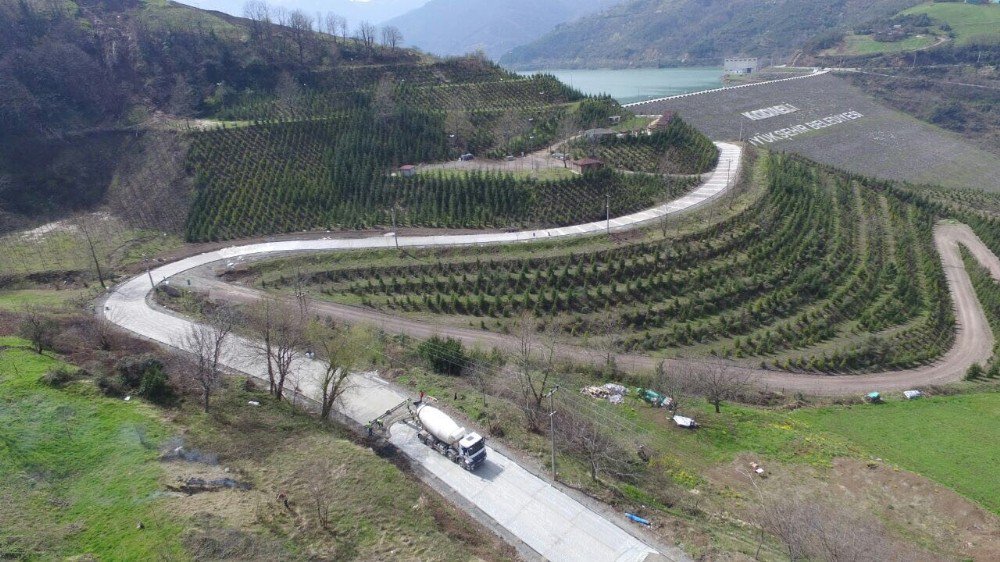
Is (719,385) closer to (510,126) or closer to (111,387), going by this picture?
(111,387)

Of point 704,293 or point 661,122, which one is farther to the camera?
point 661,122

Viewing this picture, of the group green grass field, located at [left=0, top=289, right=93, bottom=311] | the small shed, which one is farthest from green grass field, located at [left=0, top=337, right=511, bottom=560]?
green grass field, located at [left=0, top=289, right=93, bottom=311]

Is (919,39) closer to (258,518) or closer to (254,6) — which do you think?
(254,6)

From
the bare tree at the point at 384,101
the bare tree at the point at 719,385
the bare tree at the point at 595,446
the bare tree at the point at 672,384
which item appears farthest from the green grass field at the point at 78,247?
the bare tree at the point at 719,385

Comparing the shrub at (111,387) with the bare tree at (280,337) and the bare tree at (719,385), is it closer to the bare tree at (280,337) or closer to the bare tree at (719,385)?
the bare tree at (280,337)

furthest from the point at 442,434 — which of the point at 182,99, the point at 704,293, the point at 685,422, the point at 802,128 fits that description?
the point at 802,128

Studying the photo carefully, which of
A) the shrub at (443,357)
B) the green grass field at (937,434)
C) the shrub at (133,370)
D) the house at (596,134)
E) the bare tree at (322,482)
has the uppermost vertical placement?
the house at (596,134)

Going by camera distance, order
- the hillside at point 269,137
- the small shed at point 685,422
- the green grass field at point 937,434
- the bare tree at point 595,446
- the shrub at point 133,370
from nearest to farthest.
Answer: the bare tree at point 595,446, the shrub at point 133,370, the green grass field at point 937,434, the small shed at point 685,422, the hillside at point 269,137
